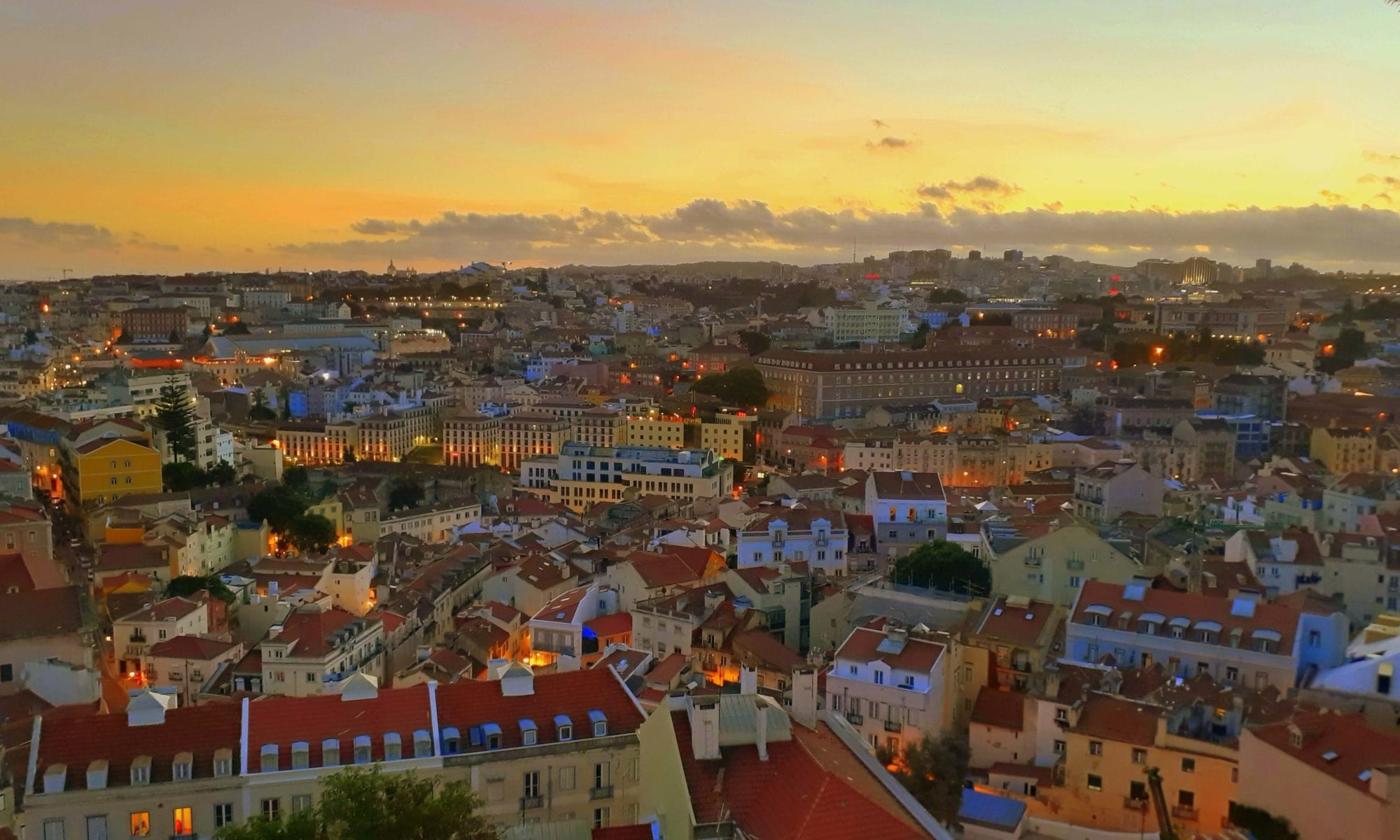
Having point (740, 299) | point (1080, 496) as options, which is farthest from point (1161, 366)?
point (740, 299)

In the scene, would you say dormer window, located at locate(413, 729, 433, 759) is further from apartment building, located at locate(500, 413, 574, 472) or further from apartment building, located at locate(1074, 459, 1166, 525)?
apartment building, located at locate(500, 413, 574, 472)

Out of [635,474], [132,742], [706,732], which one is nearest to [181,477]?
[635,474]

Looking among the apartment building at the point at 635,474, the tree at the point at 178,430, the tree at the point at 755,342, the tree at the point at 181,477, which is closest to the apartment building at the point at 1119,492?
the apartment building at the point at 635,474

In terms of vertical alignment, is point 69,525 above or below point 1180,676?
below

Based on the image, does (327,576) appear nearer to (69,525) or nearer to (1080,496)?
(69,525)

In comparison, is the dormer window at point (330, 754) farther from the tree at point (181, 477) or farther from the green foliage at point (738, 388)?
the green foliage at point (738, 388)

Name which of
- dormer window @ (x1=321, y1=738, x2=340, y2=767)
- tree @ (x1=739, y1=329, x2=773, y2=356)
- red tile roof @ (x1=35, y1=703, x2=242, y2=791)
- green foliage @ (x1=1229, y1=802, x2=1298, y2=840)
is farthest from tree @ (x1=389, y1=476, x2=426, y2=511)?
tree @ (x1=739, y1=329, x2=773, y2=356)
